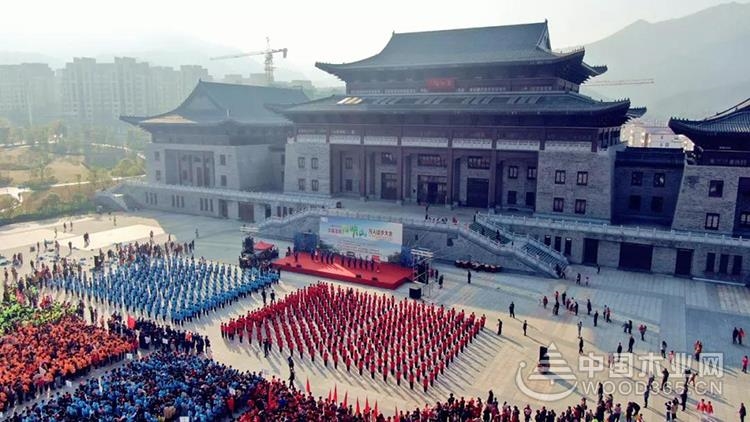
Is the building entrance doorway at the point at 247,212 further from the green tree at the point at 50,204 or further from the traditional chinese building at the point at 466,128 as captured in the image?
the green tree at the point at 50,204

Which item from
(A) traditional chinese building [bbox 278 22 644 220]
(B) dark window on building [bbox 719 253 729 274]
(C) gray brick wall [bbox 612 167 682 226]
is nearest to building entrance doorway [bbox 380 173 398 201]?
(A) traditional chinese building [bbox 278 22 644 220]

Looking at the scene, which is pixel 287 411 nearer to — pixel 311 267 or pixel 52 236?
pixel 311 267

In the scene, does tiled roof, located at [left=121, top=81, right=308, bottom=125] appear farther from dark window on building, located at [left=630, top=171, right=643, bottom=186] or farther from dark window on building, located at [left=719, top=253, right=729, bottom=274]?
dark window on building, located at [left=719, top=253, right=729, bottom=274]

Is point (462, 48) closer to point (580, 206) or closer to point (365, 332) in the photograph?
point (580, 206)

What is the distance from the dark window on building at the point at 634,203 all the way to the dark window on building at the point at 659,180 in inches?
Result: 62.8

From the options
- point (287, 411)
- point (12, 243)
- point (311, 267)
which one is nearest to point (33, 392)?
point (287, 411)

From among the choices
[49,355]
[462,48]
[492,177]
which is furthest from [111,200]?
[49,355]

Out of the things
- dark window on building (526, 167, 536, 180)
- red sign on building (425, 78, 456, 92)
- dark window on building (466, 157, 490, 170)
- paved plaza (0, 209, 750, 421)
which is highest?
red sign on building (425, 78, 456, 92)

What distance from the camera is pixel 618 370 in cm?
2330

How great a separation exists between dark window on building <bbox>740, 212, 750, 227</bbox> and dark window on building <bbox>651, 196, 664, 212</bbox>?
19.3 feet

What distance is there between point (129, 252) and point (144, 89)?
132940mm

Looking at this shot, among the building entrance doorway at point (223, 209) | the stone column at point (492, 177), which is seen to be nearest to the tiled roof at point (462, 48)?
the stone column at point (492, 177)

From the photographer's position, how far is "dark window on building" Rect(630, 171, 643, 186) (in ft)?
140

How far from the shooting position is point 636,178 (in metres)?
42.8
